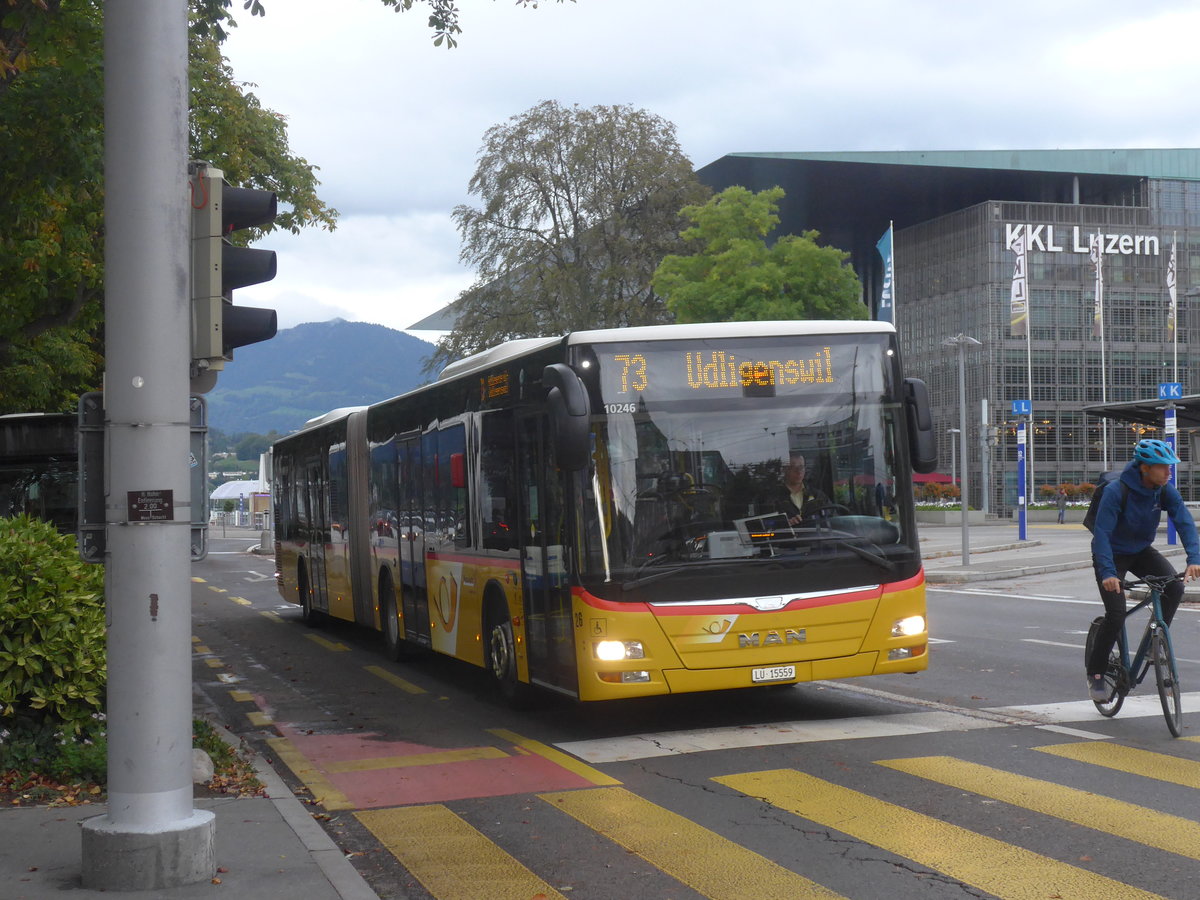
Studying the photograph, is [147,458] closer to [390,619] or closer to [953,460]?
[390,619]

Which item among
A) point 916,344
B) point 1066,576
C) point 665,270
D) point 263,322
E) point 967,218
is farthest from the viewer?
point 916,344

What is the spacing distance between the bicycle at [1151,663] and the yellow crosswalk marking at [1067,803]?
5.26 feet

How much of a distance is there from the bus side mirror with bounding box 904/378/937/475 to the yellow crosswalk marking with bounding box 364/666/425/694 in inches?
206

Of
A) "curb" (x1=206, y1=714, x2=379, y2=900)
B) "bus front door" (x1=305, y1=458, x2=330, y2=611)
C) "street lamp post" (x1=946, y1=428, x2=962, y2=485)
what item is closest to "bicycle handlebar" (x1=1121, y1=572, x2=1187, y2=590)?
"curb" (x1=206, y1=714, x2=379, y2=900)

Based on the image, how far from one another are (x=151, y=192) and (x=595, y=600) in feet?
15.1

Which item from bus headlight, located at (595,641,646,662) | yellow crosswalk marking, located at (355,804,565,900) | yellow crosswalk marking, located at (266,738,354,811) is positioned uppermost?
bus headlight, located at (595,641,646,662)

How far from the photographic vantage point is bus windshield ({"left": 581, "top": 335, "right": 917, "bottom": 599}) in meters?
9.88

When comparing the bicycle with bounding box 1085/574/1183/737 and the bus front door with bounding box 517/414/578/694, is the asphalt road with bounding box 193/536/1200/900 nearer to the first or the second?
the bicycle with bounding box 1085/574/1183/737

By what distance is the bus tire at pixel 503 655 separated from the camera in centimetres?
1145

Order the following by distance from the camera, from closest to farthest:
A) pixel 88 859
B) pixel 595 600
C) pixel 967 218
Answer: pixel 88 859, pixel 595 600, pixel 967 218

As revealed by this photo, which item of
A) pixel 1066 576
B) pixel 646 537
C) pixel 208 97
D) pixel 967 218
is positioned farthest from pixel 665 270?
pixel 967 218

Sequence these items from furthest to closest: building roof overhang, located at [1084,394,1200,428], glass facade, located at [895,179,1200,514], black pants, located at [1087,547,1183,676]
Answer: glass facade, located at [895,179,1200,514], building roof overhang, located at [1084,394,1200,428], black pants, located at [1087,547,1183,676]

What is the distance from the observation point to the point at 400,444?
15.5 metres

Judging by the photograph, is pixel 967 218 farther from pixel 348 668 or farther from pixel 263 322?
pixel 263 322
